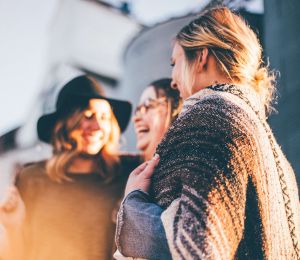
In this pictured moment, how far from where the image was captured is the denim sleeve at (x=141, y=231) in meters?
0.90

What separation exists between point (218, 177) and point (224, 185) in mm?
20

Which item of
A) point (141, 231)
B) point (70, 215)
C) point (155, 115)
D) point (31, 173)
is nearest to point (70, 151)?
point (31, 173)

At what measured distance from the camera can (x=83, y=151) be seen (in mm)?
2389

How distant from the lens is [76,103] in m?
2.51

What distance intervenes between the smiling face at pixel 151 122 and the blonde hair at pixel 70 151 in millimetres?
144

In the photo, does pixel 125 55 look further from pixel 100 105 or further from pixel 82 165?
pixel 82 165

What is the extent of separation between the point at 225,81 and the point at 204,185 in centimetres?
35

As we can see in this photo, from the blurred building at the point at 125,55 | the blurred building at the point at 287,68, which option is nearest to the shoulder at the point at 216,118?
the blurred building at the point at 125,55

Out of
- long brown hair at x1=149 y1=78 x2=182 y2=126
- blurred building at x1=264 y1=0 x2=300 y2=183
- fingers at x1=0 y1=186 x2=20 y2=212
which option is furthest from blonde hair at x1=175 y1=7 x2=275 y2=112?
fingers at x1=0 y1=186 x2=20 y2=212

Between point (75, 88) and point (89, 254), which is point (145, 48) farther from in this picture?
point (89, 254)

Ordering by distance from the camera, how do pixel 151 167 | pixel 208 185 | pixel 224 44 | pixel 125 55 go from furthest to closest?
pixel 125 55 < pixel 224 44 < pixel 151 167 < pixel 208 185

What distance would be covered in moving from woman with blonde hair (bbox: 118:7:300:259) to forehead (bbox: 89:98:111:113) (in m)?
1.43

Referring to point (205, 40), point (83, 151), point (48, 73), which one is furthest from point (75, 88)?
point (48, 73)

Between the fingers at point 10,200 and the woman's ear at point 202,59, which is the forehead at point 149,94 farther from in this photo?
the woman's ear at point 202,59
